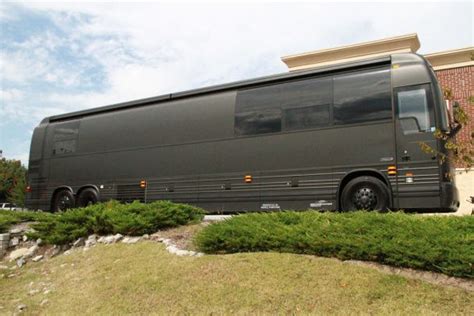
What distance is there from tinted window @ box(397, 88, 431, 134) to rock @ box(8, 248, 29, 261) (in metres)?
8.98

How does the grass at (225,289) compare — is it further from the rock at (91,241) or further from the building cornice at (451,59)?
the building cornice at (451,59)

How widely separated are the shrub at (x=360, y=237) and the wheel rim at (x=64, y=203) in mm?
9116

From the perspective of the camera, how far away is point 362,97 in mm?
10461

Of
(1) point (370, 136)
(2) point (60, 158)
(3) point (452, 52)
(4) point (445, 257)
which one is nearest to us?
(4) point (445, 257)

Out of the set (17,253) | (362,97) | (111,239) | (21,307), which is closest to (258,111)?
(362,97)

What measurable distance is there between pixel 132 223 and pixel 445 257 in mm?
6124

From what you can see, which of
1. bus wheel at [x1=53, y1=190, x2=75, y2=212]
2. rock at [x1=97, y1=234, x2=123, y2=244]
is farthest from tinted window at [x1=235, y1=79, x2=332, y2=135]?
bus wheel at [x1=53, y1=190, x2=75, y2=212]

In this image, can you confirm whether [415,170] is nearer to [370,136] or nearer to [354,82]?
[370,136]

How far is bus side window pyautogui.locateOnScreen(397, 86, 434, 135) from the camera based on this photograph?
9.58 metres

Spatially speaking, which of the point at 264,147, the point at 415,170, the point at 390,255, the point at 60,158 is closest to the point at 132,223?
the point at 264,147

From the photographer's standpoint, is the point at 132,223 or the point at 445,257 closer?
the point at 445,257

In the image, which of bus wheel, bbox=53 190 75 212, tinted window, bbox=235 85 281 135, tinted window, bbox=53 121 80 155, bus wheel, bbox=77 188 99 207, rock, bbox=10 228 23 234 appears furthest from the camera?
tinted window, bbox=53 121 80 155

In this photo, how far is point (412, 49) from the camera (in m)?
23.0

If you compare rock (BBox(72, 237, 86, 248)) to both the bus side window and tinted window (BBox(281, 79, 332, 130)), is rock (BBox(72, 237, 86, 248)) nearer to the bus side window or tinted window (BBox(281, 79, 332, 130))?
tinted window (BBox(281, 79, 332, 130))
